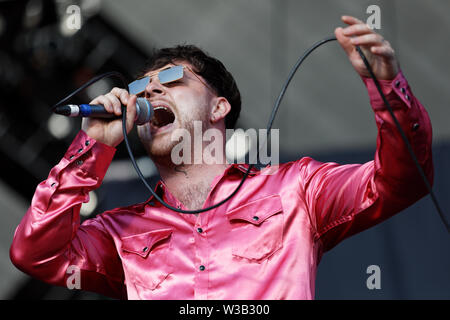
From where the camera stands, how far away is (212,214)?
1.85 metres

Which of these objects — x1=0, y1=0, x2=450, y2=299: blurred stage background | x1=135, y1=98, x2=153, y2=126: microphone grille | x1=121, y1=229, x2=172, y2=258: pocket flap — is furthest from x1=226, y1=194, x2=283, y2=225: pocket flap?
x1=0, y1=0, x2=450, y2=299: blurred stage background

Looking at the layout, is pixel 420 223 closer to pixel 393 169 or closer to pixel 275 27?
pixel 393 169

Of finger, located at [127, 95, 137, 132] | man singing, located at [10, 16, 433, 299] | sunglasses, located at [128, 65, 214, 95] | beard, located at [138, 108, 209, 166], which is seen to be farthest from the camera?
sunglasses, located at [128, 65, 214, 95]

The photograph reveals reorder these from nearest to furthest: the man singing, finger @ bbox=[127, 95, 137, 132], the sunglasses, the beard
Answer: the man singing → finger @ bbox=[127, 95, 137, 132] → the beard → the sunglasses

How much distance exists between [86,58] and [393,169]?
8.88ft

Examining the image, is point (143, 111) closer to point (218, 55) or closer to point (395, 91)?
point (395, 91)

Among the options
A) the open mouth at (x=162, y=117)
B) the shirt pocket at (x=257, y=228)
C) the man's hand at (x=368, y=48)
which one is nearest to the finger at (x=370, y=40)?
the man's hand at (x=368, y=48)

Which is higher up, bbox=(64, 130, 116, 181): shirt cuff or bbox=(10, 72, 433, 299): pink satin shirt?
bbox=(64, 130, 116, 181): shirt cuff

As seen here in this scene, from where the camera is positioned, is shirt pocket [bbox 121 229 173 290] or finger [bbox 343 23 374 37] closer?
finger [bbox 343 23 374 37]

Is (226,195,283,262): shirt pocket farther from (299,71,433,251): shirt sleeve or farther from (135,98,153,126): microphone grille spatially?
(135,98,153,126): microphone grille

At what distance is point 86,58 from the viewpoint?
12.7 feet

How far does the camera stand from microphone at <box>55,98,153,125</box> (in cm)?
167
